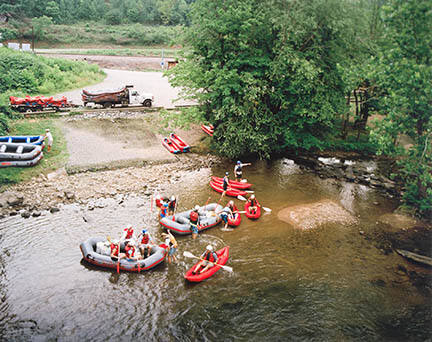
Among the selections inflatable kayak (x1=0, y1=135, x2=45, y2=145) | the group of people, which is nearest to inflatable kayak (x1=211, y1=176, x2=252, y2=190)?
the group of people

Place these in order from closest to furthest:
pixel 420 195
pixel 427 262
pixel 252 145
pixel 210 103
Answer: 1. pixel 427 262
2. pixel 420 195
3. pixel 252 145
4. pixel 210 103

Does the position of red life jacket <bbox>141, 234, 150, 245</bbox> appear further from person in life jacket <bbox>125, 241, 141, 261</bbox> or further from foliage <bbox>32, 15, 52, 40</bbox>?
foliage <bbox>32, 15, 52, 40</bbox>

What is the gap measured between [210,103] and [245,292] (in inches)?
609

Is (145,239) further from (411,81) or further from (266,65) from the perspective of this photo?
(266,65)

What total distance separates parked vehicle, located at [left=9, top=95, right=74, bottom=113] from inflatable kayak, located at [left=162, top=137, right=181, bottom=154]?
1045cm

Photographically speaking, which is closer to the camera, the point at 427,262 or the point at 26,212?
the point at 427,262

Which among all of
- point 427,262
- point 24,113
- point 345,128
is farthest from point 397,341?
point 24,113

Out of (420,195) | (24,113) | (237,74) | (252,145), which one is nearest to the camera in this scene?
(420,195)

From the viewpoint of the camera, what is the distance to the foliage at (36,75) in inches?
1203

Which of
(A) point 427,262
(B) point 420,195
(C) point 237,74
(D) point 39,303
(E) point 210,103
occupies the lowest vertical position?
(D) point 39,303

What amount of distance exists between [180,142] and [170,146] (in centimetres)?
87

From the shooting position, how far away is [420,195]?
1759cm

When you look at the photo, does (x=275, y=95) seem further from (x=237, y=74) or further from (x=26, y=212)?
(x=26, y=212)

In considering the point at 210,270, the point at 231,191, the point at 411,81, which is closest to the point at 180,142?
the point at 231,191
